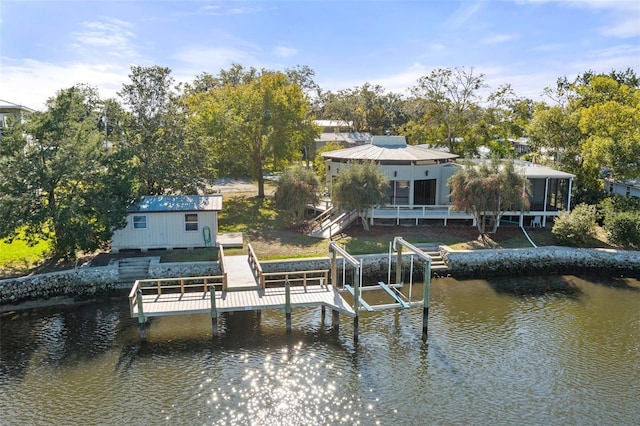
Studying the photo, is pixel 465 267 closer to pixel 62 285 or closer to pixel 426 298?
pixel 426 298

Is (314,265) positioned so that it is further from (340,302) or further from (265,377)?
(265,377)

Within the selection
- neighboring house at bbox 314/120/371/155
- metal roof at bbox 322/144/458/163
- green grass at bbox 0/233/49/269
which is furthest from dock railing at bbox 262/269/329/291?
neighboring house at bbox 314/120/371/155

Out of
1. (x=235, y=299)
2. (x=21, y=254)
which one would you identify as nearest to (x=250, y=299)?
(x=235, y=299)

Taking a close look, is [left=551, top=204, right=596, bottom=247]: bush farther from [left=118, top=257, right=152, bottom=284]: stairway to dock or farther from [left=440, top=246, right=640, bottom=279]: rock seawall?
[left=118, top=257, right=152, bottom=284]: stairway to dock

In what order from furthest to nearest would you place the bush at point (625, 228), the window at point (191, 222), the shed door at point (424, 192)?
1. the shed door at point (424, 192)
2. the bush at point (625, 228)
3. the window at point (191, 222)

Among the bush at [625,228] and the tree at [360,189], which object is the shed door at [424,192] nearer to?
the tree at [360,189]

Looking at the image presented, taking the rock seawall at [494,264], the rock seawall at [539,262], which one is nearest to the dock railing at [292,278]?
the rock seawall at [494,264]

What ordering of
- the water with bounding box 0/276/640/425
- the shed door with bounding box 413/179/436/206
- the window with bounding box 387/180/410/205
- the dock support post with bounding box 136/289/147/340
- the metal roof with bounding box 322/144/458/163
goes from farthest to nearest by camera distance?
the shed door with bounding box 413/179/436/206 < the window with bounding box 387/180/410/205 < the metal roof with bounding box 322/144/458/163 < the dock support post with bounding box 136/289/147/340 < the water with bounding box 0/276/640/425
